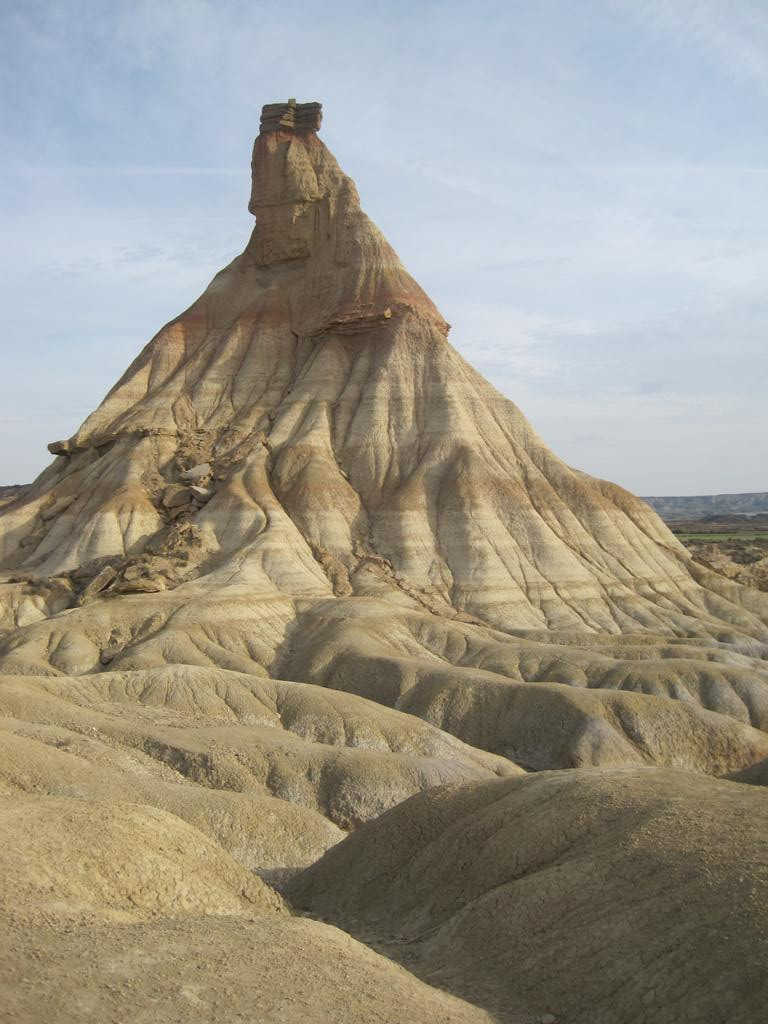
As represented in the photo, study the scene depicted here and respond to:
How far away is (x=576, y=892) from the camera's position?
17.1m

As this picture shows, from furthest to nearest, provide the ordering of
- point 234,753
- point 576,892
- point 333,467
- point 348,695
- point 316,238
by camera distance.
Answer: point 316,238 < point 333,467 < point 348,695 < point 234,753 < point 576,892

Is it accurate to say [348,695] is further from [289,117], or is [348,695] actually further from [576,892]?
[289,117]

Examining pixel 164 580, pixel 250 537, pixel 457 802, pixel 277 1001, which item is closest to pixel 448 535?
pixel 250 537

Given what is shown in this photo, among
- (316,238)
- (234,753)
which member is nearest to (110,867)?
(234,753)

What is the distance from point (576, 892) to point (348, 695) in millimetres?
23711

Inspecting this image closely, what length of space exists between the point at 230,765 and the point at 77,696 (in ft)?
31.6

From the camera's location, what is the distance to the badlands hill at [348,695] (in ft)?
48.5

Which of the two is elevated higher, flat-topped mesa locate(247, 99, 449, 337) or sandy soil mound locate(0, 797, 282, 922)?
flat-topped mesa locate(247, 99, 449, 337)

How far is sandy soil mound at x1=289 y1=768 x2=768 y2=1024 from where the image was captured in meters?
14.1

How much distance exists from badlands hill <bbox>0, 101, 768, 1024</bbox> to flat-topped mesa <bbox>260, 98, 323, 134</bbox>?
0.83 feet

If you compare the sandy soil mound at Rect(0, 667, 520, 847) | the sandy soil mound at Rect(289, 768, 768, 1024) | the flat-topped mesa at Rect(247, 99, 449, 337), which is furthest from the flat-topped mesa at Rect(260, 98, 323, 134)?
the sandy soil mound at Rect(289, 768, 768, 1024)

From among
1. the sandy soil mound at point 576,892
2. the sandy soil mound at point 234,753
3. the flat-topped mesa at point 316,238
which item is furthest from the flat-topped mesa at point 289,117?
the sandy soil mound at point 576,892

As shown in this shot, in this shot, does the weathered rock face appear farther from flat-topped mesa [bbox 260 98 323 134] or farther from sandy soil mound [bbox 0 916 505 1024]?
sandy soil mound [bbox 0 916 505 1024]

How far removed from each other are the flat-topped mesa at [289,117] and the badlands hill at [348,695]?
0.83 feet
